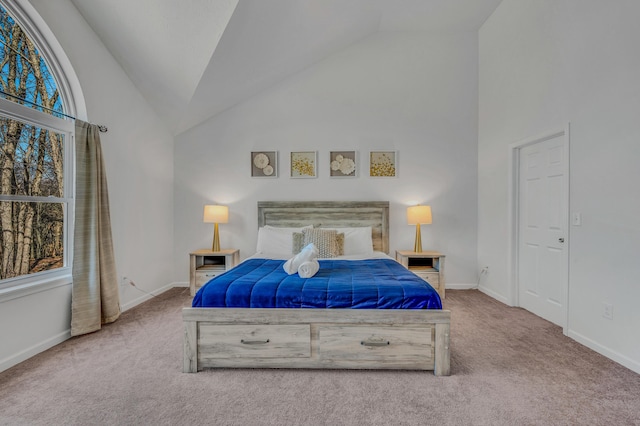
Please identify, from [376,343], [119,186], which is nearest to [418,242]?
[376,343]

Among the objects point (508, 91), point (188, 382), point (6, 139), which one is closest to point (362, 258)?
point (188, 382)

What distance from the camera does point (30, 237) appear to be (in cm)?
246

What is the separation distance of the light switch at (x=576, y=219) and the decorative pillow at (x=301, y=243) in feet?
7.30

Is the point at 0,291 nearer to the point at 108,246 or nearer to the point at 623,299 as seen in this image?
the point at 108,246

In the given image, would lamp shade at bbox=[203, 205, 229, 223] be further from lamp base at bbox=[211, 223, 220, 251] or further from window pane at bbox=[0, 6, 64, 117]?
window pane at bbox=[0, 6, 64, 117]

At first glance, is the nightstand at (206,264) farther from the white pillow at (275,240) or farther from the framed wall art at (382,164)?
the framed wall art at (382,164)

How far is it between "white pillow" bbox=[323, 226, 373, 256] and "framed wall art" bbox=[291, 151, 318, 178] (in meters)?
0.95

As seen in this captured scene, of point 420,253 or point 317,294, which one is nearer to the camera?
point 317,294

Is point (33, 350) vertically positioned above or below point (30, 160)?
below

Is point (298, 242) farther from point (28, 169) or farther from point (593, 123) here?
point (593, 123)

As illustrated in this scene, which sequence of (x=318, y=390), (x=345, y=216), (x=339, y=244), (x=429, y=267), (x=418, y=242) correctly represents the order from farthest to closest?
(x=345, y=216) < (x=418, y=242) < (x=429, y=267) < (x=339, y=244) < (x=318, y=390)

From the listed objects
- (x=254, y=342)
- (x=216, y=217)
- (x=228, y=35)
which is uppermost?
(x=228, y=35)

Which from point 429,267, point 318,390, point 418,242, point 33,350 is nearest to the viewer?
point 318,390

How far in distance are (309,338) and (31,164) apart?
260 cm
